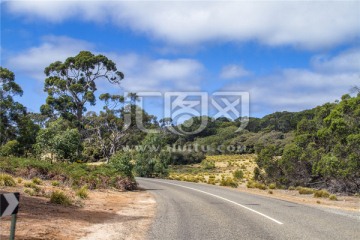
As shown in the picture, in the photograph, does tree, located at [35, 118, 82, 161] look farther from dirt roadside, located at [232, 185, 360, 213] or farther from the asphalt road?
the asphalt road

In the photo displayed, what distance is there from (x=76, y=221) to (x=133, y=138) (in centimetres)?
5100

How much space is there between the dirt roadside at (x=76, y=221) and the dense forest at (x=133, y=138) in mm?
13304

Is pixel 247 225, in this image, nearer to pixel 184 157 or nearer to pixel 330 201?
pixel 330 201

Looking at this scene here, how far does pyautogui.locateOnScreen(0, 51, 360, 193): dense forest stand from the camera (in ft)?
89.8

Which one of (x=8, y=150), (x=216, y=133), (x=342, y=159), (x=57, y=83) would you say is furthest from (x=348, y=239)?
(x=216, y=133)

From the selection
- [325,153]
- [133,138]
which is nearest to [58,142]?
[325,153]

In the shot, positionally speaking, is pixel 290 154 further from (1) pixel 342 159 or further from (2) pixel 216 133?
(2) pixel 216 133

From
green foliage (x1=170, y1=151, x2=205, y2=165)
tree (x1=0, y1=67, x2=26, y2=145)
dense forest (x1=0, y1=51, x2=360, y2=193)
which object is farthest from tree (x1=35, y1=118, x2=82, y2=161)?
green foliage (x1=170, y1=151, x2=205, y2=165)

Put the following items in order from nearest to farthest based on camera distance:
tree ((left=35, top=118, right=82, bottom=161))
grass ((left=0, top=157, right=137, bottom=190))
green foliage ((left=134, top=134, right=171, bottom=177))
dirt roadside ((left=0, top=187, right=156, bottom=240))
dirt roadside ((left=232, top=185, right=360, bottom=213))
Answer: dirt roadside ((left=0, top=187, right=156, bottom=240)) → dirt roadside ((left=232, top=185, right=360, bottom=213)) → grass ((left=0, top=157, right=137, bottom=190)) → tree ((left=35, top=118, right=82, bottom=161)) → green foliage ((left=134, top=134, right=171, bottom=177))

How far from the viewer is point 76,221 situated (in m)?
11.3

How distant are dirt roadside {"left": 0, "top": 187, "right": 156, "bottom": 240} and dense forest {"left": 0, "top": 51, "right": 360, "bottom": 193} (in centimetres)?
1330

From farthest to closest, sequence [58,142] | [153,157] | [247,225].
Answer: [153,157] → [58,142] → [247,225]

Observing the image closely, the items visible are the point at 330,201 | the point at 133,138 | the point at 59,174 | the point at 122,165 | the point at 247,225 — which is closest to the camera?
the point at 247,225

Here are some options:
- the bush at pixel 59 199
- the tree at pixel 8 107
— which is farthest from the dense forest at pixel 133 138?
the bush at pixel 59 199
